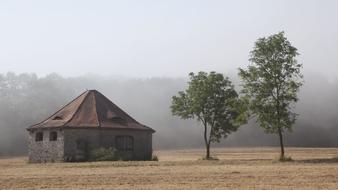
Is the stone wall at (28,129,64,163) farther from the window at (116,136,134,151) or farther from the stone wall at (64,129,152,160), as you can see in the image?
the window at (116,136,134,151)

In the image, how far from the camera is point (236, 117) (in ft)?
200

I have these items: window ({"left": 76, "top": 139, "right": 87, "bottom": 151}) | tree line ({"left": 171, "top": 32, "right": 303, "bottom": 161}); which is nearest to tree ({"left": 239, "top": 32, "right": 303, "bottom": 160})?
tree line ({"left": 171, "top": 32, "right": 303, "bottom": 161})

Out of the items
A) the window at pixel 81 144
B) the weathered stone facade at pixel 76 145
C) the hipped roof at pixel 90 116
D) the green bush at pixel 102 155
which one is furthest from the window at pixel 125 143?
the window at pixel 81 144

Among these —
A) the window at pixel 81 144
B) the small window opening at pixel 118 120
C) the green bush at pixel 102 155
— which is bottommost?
the green bush at pixel 102 155

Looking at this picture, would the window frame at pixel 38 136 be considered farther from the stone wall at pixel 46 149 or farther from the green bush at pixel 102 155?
the green bush at pixel 102 155

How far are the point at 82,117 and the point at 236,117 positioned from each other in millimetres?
17174

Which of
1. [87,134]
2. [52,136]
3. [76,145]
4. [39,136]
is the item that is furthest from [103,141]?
[39,136]

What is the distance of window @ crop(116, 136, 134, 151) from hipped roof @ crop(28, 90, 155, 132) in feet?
4.43

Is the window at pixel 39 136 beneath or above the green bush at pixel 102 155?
Answer: above

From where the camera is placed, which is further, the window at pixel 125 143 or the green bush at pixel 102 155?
the window at pixel 125 143

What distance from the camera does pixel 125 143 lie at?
6138 centimetres

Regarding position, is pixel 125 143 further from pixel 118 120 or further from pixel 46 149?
pixel 46 149

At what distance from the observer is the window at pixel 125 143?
60875 millimetres

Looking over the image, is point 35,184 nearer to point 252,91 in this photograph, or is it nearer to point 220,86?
point 252,91
